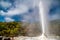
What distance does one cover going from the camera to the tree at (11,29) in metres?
2.18

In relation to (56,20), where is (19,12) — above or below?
above

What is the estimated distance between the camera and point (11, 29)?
2191 millimetres

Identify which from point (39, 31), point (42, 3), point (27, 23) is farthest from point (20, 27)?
point (42, 3)

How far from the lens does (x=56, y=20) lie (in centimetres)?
221

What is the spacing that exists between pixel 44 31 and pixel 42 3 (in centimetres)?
40

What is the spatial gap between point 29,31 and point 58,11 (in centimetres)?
50

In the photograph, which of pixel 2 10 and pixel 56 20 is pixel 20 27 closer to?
pixel 2 10

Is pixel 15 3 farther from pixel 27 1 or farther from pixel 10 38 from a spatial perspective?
pixel 10 38

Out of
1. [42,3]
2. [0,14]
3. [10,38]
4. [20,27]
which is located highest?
[42,3]

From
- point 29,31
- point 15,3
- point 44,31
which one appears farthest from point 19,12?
point 44,31

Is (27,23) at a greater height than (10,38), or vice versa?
(27,23)

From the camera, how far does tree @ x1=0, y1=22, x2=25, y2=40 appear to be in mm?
2180

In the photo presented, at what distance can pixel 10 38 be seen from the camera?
85.3 inches

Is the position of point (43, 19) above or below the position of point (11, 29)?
above
